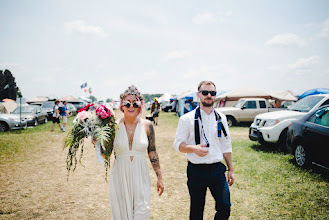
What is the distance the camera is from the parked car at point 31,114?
16.2m

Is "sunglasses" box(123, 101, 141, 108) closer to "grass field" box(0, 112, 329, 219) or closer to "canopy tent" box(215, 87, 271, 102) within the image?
"grass field" box(0, 112, 329, 219)

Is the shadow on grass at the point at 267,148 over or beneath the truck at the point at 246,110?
beneath

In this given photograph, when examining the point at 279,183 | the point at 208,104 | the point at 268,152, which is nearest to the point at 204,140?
the point at 208,104

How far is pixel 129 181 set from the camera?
271 centimetres

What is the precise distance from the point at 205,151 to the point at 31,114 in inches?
692

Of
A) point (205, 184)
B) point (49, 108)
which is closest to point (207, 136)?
point (205, 184)

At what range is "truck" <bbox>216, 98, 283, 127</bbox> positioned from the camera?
16.5m

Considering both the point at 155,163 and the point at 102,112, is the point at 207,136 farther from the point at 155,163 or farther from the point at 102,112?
the point at 102,112

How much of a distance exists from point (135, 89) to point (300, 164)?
225 inches

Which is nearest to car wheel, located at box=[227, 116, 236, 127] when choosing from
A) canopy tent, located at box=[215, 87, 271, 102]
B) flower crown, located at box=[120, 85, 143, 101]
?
canopy tent, located at box=[215, 87, 271, 102]

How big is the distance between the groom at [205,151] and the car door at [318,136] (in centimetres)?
367

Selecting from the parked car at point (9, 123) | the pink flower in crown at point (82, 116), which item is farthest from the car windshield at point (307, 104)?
the parked car at point (9, 123)

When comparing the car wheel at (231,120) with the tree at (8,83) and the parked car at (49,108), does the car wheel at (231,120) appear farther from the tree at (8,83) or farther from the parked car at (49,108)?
the tree at (8,83)

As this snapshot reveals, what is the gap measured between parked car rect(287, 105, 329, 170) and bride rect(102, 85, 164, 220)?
4.49 metres
